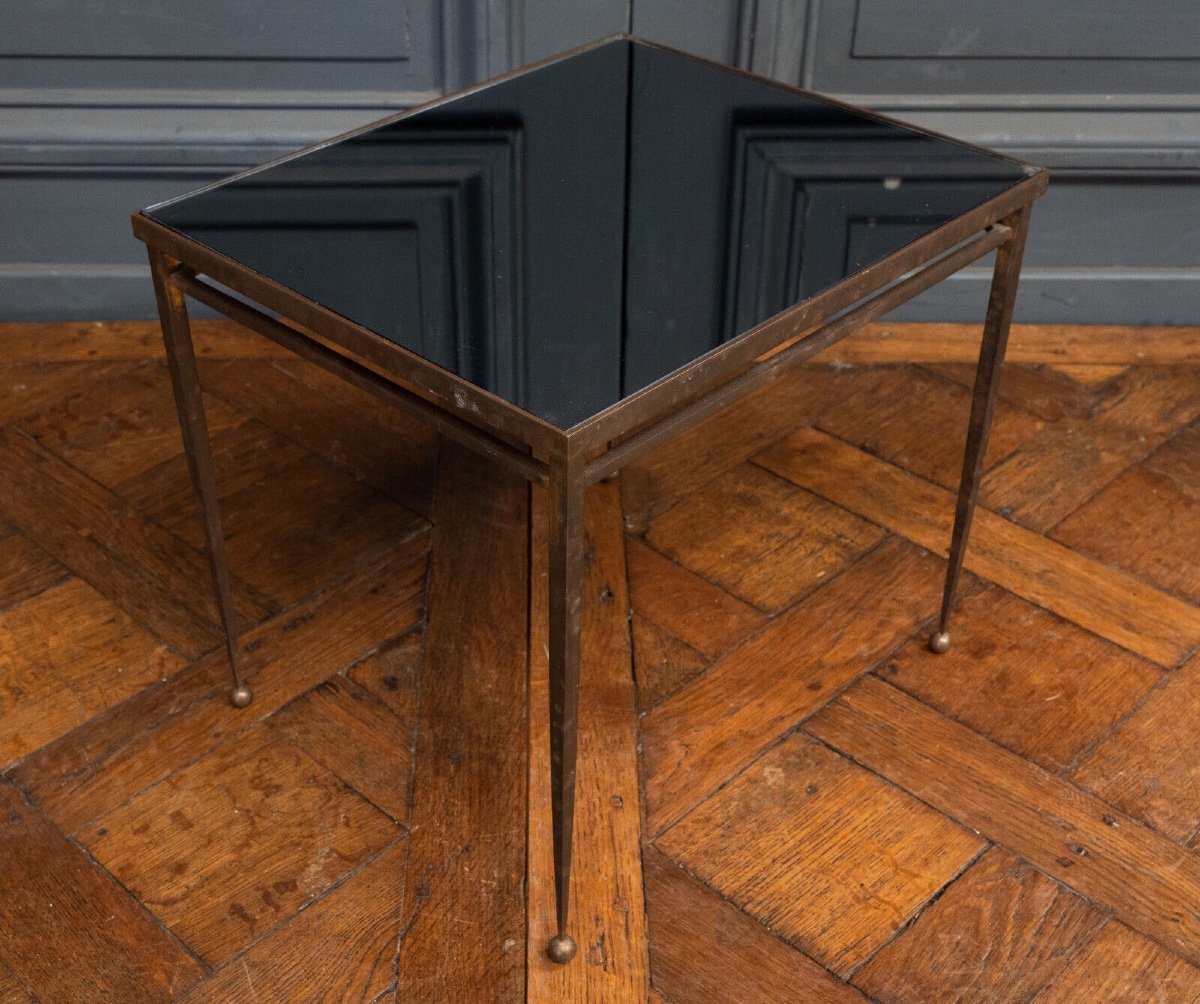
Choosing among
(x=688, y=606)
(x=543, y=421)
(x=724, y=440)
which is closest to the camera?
(x=543, y=421)

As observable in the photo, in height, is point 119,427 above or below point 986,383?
below

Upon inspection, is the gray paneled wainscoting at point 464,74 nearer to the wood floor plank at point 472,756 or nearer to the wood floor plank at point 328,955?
the wood floor plank at point 472,756

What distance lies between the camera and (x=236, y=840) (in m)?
1.13

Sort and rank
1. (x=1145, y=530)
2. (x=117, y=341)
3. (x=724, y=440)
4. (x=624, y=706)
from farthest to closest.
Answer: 1. (x=117, y=341)
2. (x=724, y=440)
3. (x=1145, y=530)
4. (x=624, y=706)

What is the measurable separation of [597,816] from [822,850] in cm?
18

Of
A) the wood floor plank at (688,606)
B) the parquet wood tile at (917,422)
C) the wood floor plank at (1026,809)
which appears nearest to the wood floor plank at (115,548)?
the wood floor plank at (688,606)

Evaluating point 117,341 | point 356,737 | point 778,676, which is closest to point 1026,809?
point 778,676

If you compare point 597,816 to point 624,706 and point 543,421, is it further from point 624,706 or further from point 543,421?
point 543,421

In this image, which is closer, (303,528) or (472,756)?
(472,756)

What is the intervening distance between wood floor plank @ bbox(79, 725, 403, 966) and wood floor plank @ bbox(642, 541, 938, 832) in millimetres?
244

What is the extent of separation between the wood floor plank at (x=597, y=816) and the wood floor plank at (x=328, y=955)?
0.11m

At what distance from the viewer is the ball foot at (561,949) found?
40.4 inches

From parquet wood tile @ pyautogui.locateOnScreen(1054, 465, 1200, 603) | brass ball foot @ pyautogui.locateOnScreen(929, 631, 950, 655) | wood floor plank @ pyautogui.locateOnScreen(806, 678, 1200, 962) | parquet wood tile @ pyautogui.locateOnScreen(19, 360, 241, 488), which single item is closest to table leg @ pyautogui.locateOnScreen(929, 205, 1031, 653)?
brass ball foot @ pyautogui.locateOnScreen(929, 631, 950, 655)

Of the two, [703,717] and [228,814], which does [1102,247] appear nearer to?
[703,717]
